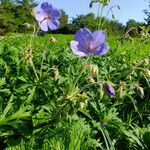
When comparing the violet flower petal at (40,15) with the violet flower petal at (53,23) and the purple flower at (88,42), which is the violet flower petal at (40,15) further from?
the purple flower at (88,42)

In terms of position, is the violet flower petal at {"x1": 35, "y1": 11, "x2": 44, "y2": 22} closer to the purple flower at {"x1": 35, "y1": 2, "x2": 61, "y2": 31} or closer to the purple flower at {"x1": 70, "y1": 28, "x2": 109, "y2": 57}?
the purple flower at {"x1": 35, "y1": 2, "x2": 61, "y2": 31}

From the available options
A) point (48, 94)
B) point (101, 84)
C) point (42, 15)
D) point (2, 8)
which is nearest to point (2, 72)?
point (48, 94)

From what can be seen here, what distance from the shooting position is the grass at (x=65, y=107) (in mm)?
1944

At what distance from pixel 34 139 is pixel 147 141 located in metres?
0.81

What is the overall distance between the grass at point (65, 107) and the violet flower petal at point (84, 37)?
194 mm

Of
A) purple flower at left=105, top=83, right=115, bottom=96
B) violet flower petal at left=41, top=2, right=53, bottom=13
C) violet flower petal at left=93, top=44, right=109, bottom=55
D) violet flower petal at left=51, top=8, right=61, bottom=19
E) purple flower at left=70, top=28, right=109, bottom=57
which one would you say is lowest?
purple flower at left=105, top=83, right=115, bottom=96

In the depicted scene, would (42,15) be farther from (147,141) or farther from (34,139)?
(147,141)

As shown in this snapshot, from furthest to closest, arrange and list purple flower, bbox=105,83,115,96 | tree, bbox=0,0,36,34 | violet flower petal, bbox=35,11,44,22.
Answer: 1. tree, bbox=0,0,36,34
2. violet flower petal, bbox=35,11,44,22
3. purple flower, bbox=105,83,115,96

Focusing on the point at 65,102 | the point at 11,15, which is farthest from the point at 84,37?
the point at 11,15

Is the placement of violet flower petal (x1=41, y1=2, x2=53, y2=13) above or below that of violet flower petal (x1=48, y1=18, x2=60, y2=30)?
above

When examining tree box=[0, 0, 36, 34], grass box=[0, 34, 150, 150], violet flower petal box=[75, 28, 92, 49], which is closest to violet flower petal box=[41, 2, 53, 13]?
grass box=[0, 34, 150, 150]

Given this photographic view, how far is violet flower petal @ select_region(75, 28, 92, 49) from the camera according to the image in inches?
65.5

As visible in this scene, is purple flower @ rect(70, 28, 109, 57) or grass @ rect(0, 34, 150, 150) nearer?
purple flower @ rect(70, 28, 109, 57)

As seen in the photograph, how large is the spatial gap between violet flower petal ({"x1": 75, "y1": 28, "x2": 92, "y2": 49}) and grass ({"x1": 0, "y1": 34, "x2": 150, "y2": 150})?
0.19m
